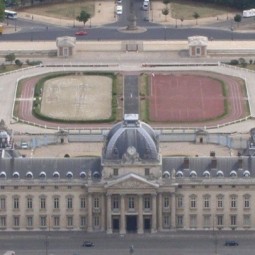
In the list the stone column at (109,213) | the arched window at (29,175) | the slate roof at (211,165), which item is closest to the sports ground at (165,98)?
the slate roof at (211,165)

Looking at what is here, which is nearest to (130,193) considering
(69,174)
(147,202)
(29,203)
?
(147,202)

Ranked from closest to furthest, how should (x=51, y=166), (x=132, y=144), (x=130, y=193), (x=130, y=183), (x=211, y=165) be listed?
(x=132, y=144), (x=130, y=183), (x=130, y=193), (x=211, y=165), (x=51, y=166)

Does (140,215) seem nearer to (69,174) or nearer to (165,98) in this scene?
(69,174)

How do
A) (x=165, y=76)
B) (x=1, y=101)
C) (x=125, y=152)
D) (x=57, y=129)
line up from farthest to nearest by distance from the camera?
(x=165, y=76) < (x=1, y=101) < (x=57, y=129) < (x=125, y=152)

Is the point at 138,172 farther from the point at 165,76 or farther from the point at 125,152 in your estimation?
the point at 165,76

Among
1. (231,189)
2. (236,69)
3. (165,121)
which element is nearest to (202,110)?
(165,121)

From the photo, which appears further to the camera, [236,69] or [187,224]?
[236,69]
